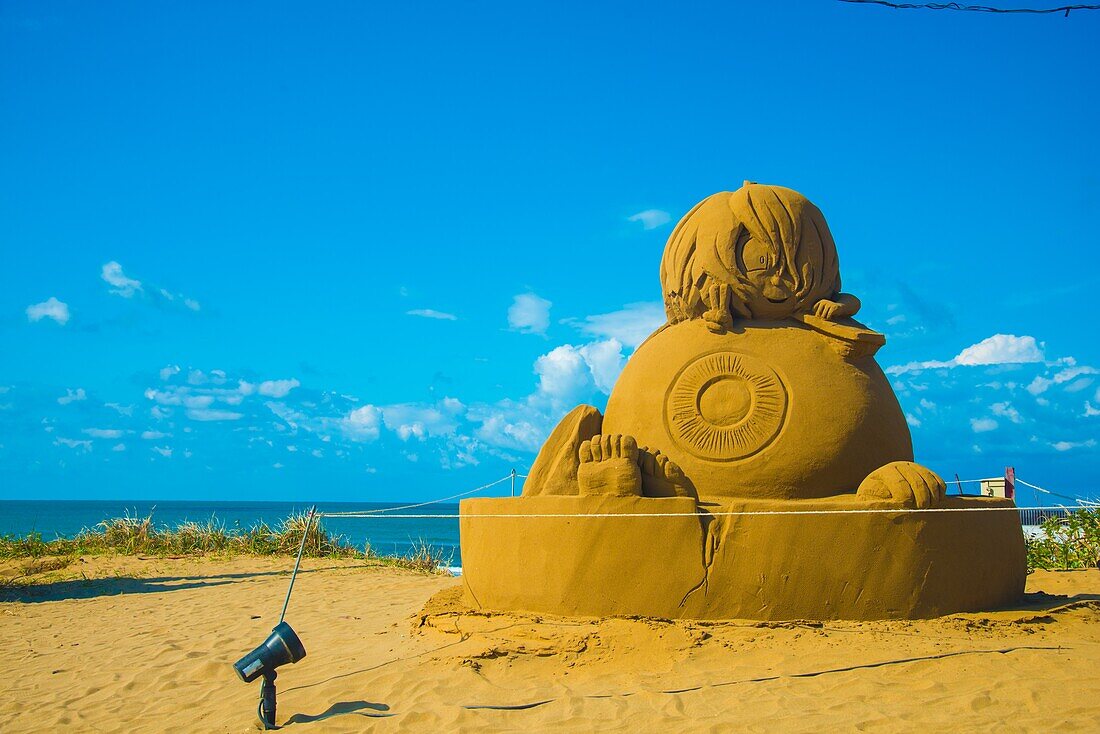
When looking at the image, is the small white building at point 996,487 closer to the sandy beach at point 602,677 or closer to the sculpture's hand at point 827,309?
the sandy beach at point 602,677

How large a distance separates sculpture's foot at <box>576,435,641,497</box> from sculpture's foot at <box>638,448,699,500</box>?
0.08 meters

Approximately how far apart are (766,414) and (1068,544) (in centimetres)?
706

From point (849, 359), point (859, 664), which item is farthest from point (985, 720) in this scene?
point (849, 359)

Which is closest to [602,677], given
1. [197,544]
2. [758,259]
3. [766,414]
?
[766,414]

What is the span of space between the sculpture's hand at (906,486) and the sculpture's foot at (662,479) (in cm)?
112

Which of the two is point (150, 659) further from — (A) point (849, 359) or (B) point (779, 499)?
(A) point (849, 359)

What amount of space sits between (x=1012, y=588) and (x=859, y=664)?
6.54 feet

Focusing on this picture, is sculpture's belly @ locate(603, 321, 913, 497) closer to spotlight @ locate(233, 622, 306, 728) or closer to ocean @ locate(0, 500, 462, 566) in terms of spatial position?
spotlight @ locate(233, 622, 306, 728)

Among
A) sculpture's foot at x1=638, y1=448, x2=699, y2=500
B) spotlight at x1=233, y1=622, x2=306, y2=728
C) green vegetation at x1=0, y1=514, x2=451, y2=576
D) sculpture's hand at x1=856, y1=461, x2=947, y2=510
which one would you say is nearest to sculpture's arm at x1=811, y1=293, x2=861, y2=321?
sculpture's hand at x1=856, y1=461, x2=947, y2=510

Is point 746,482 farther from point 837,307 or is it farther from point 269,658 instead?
point 269,658

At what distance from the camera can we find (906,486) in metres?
5.46

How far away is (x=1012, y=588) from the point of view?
6199 millimetres

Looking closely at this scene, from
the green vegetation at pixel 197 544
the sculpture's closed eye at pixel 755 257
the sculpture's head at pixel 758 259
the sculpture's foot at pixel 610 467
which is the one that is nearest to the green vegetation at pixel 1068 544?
the sculpture's head at pixel 758 259

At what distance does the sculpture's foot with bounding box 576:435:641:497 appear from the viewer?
5582 millimetres
